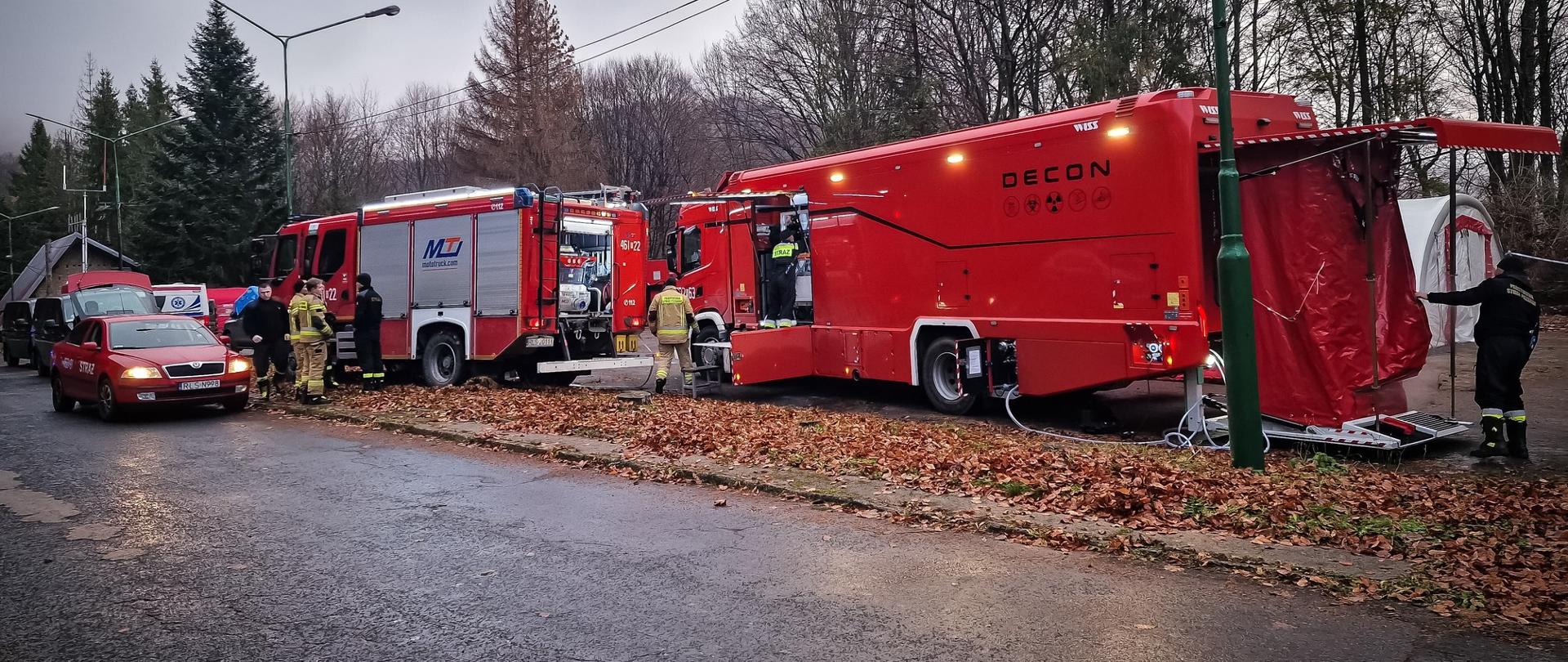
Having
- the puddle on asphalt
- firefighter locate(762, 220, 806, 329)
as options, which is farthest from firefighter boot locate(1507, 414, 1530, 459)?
the puddle on asphalt

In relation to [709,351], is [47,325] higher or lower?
higher

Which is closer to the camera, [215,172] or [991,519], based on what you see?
[991,519]

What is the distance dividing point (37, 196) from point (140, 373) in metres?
64.3

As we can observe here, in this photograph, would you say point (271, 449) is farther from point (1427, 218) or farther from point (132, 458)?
point (1427, 218)

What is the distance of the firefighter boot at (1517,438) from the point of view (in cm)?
832

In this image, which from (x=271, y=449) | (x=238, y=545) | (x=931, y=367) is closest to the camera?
(x=238, y=545)

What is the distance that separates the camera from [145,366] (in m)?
12.4

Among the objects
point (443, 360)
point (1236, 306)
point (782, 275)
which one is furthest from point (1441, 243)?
point (443, 360)

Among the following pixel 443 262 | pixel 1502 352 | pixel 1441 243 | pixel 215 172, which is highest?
pixel 215 172

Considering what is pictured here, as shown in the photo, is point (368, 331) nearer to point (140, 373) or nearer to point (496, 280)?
point (496, 280)

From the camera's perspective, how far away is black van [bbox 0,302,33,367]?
24.0m

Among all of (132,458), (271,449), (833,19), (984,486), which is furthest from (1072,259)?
(833,19)

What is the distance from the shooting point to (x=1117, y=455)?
8.34 meters

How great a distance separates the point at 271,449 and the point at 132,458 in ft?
3.96
